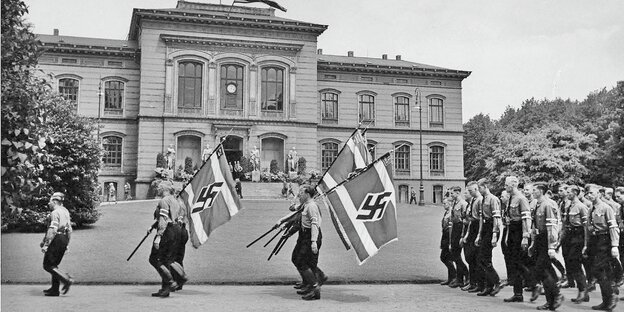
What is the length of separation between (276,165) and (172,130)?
26.7ft

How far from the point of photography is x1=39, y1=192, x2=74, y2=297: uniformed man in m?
11.0

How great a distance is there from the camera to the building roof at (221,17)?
44.0 m

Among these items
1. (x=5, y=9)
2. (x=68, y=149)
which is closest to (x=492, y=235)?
(x=5, y=9)

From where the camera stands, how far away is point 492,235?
484 inches

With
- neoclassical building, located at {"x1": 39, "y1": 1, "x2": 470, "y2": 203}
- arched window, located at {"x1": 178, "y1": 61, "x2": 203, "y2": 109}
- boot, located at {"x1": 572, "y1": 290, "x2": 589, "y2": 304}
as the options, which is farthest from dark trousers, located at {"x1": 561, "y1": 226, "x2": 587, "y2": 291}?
arched window, located at {"x1": 178, "y1": 61, "x2": 203, "y2": 109}

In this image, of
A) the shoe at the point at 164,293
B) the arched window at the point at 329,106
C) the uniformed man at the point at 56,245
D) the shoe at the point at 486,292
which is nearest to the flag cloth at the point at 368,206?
the shoe at the point at 486,292

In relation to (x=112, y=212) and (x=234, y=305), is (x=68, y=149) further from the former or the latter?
(x=234, y=305)

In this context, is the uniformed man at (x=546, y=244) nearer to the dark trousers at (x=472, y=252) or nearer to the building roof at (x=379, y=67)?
the dark trousers at (x=472, y=252)

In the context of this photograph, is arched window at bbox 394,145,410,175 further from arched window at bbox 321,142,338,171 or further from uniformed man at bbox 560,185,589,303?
uniformed man at bbox 560,185,589,303

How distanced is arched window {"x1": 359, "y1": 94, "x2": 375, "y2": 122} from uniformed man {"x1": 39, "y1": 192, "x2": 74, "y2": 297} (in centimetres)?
4233

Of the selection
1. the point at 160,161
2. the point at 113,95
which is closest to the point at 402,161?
the point at 160,161

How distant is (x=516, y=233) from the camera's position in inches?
471

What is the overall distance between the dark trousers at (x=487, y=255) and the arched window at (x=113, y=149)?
3751 centimetres

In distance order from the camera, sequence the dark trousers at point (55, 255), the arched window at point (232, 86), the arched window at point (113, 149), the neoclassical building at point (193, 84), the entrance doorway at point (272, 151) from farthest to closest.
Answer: the entrance doorway at point (272, 151)
the arched window at point (232, 86)
the arched window at point (113, 149)
the neoclassical building at point (193, 84)
the dark trousers at point (55, 255)
